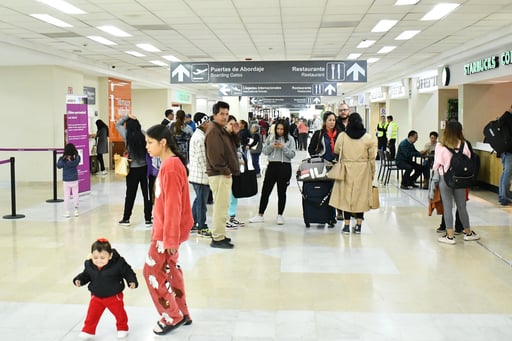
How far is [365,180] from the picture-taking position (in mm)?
7215

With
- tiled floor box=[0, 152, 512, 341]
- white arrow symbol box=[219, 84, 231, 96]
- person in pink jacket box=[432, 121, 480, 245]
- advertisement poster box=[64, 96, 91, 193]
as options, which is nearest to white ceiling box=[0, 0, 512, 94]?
advertisement poster box=[64, 96, 91, 193]

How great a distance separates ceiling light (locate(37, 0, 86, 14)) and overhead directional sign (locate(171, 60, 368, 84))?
4499 mm

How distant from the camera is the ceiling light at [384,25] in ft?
32.5

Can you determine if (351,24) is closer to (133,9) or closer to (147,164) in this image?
(133,9)

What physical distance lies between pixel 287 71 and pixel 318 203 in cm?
578

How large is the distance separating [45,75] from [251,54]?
209 inches

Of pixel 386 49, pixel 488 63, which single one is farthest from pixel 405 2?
pixel 386 49

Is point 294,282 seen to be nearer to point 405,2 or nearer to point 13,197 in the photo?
point 405,2

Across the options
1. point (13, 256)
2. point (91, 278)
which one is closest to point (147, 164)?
point (13, 256)

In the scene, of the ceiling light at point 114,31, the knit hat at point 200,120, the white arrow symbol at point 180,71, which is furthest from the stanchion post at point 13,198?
the white arrow symbol at point 180,71

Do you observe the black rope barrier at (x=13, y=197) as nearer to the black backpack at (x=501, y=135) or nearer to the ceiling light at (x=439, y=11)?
the ceiling light at (x=439, y=11)

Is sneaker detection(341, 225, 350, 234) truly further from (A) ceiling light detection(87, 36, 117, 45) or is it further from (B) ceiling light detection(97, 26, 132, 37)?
(A) ceiling light detection(87, 36, 117, 45)

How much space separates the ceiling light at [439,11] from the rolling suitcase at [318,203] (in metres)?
3.40

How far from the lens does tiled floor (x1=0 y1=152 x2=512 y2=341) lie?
13.5 ft
